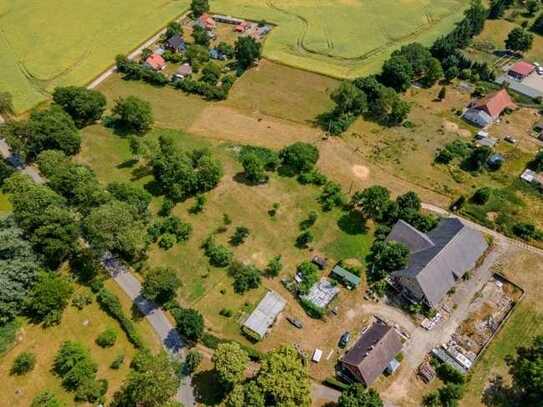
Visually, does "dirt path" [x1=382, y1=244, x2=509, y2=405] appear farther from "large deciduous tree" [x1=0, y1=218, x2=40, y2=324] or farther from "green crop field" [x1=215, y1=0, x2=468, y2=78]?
"green crop field" [x1=215, y1=0, x2=468, y2=78]

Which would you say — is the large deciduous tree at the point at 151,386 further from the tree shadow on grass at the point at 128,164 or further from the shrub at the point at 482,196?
the shrub at the point at 482,196

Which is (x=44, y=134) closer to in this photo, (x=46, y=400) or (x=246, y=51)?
(x=46, y=400)

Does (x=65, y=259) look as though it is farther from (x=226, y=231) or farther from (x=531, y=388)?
(x=531, y=388)

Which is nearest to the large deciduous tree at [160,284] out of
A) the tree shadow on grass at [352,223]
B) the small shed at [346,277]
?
the small shed at [346,277]

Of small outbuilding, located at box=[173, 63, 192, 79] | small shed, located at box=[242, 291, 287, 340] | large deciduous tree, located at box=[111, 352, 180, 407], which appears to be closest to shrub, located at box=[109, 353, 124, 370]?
large deciduous tree, located at box=[111, 352, 180, 407]

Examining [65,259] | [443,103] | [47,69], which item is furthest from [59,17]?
[443,103]

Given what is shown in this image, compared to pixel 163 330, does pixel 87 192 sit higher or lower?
higher
